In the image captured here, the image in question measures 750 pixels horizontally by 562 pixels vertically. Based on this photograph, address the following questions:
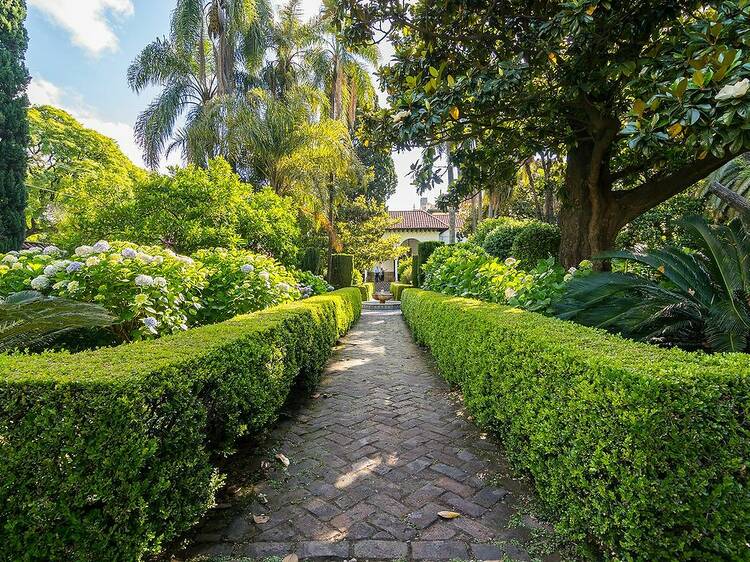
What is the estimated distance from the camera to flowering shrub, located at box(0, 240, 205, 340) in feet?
10.4

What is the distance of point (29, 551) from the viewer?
142 cm

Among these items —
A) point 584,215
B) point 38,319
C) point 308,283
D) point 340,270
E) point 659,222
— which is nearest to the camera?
point 38,319

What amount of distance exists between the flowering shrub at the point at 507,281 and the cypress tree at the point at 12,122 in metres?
11.4

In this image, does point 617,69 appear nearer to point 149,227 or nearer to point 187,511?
point 187,511

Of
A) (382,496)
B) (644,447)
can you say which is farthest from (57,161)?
(644,447)

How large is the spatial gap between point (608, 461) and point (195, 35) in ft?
55.5

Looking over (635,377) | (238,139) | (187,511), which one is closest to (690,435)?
(635,377)

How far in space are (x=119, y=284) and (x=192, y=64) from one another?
1588 cm

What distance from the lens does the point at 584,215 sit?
5859 millimetres

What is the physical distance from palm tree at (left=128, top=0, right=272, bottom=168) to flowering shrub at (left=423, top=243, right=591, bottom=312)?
32.4 ft

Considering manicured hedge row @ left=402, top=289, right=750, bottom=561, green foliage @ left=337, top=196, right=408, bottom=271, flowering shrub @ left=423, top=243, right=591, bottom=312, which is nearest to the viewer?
manicured hedge row @ left=402, top=289, right=750, bottom=561

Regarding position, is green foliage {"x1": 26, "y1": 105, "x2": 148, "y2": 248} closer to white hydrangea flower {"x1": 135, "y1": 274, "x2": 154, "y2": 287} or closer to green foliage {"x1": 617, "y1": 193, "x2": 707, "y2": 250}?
white hydrangea flower {"x1": 135, "y1": 274, "x2": 154, "y2": 287}

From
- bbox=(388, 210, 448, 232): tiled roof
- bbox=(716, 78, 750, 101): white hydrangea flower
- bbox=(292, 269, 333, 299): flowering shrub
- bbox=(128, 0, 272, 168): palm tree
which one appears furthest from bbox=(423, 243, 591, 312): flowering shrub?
bbox=(388, 210, 448, 232): tiled roof

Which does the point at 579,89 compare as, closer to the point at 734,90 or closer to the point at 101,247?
the point at 734,90
